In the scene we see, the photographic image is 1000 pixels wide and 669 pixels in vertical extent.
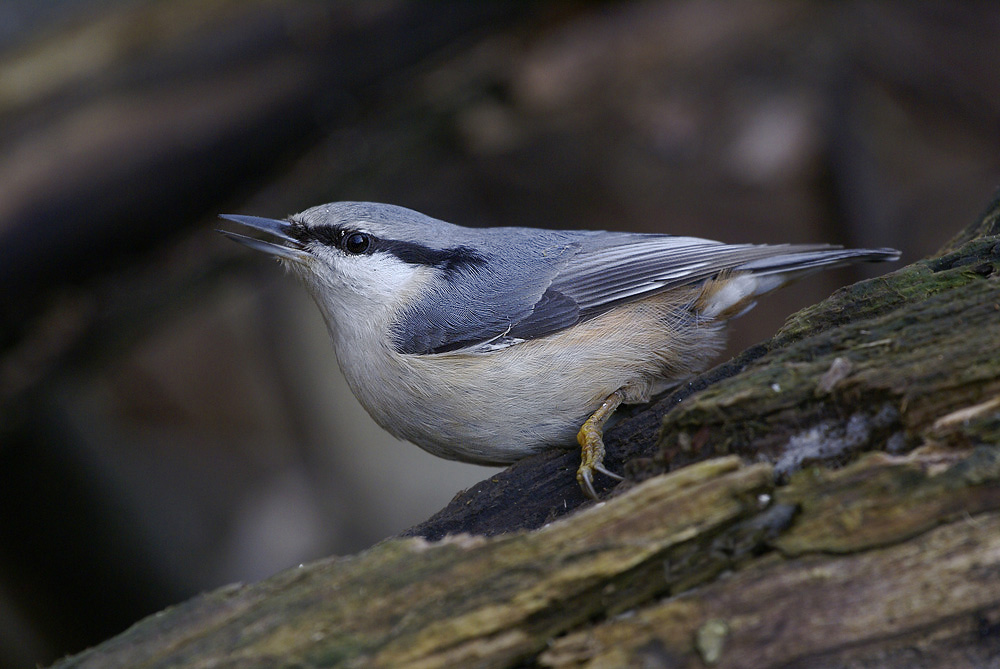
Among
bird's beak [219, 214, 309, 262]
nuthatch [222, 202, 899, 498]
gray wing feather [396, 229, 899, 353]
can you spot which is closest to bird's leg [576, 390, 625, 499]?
nuthatch [222, 202, 899, 498]

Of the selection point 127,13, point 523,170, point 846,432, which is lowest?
point 846,432

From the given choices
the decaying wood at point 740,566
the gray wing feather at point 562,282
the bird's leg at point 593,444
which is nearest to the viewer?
the decaying wood at point 740,566

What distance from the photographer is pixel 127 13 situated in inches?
189

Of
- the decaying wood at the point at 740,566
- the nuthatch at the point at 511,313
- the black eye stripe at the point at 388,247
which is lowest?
the decaying wood at the point at 740,566

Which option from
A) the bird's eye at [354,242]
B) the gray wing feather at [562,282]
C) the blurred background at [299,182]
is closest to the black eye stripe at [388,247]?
the bird's eye at [354,242]

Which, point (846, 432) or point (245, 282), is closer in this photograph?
point (846, 432)

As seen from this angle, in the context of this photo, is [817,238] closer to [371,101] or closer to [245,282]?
[371,101]

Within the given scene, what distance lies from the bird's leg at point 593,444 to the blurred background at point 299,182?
2.67 metres

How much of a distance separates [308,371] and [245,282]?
1130 millimetres

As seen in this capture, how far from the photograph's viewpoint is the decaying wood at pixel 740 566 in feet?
6.79

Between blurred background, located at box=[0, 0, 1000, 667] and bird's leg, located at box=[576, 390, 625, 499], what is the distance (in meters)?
2.67

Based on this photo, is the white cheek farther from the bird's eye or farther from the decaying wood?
the decaying wood

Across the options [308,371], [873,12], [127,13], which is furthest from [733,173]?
[127,13]

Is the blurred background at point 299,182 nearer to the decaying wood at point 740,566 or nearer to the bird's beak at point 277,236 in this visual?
the bird's beak at point 277,236
